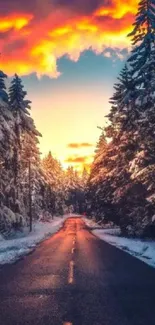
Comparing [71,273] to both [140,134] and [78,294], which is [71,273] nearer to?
[78,294]

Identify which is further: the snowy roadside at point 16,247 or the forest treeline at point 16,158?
the forest treeline at point 16,158

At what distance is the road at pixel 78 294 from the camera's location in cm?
725

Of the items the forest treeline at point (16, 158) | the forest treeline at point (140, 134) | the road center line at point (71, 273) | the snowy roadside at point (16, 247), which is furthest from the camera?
the forest treeline at point (16, 158)

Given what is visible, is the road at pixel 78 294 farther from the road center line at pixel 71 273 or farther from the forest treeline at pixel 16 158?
the forest treeline at pixel 16 158

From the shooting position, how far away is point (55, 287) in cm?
1056

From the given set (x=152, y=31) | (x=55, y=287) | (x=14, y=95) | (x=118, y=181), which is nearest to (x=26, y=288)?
(x=55, y=287)

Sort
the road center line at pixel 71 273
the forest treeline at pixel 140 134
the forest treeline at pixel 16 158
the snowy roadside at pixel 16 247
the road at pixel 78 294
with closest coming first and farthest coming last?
the road at pixel 78 294
the road center line at pixel 71 273
the snowy roadside at pixel 16 247
the forest treeline at pixel 140 134
the forest treeline at pixel 16 158

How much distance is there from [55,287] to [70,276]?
6.90ft

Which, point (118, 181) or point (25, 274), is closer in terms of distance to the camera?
point (25, 274)

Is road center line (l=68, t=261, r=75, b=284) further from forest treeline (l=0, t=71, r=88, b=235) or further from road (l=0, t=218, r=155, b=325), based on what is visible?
forest treeline (l=0, t=71, r=88, b=235)

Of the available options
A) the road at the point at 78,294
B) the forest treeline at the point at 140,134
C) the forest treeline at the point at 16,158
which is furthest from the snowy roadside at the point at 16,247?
the forest treeline at the point at 140,134

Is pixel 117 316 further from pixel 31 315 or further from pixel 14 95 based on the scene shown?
pixel 14 95

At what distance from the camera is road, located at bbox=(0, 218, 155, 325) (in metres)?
A: 7.25

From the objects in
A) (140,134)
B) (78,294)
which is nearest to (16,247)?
(140,134)
